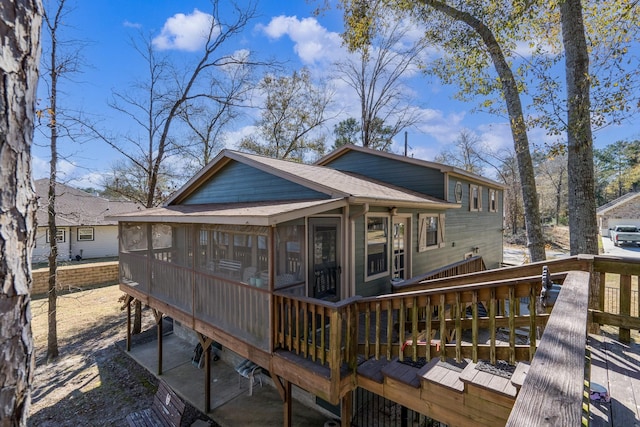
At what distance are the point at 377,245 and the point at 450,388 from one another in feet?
13.5

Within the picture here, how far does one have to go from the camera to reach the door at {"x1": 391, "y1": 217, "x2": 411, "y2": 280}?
8344 mm

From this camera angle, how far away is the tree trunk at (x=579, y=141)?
569 centimetres

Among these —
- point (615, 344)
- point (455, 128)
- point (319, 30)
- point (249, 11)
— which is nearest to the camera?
point (615, 344)

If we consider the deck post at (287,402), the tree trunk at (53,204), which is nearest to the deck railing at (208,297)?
the deck post at (287,402)

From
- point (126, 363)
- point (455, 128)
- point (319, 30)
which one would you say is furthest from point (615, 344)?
point (455, 128)

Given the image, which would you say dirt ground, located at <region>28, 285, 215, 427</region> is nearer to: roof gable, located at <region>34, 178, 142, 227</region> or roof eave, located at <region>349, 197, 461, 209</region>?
roof eave, located at <region>349, 197, 461, 209</region>

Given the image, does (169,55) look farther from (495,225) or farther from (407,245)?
(495,225)

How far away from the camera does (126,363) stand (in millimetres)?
9695

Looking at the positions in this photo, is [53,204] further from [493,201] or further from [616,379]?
[493,201]

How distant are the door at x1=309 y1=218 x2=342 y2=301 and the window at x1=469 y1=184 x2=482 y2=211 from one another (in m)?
7.94

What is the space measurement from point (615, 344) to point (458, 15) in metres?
8.25

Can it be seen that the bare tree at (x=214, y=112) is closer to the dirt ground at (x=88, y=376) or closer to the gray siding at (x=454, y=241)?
the dirt ground at (x=88, y=376)

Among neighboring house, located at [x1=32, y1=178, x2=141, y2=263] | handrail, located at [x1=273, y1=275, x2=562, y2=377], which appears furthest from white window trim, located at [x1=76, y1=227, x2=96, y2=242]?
handrail, located at [x1=273, y1=275, x2=562, y2=377]

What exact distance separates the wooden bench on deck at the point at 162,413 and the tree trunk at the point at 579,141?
8.55m
